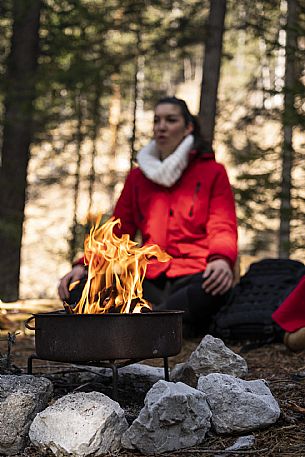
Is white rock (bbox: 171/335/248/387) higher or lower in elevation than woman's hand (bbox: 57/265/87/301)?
lower

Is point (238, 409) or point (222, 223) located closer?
point (238, 409)

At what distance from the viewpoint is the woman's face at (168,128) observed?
5.34m

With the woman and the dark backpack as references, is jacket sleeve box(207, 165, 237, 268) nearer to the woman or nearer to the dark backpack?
the woman

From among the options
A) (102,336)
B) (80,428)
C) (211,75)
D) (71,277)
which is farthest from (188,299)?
(211,75)

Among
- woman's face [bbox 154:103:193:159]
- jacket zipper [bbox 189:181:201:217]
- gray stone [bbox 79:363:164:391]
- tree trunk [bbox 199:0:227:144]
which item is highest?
tree trunk [bbox 199:0:227:144]

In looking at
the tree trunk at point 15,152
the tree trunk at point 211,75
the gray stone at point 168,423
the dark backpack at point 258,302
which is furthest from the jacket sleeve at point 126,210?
the tree trunk at point 15,152

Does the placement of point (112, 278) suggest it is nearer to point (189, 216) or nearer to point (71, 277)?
point (71, 277)

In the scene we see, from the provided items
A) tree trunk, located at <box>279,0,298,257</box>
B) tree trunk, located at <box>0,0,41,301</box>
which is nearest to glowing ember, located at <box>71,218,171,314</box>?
tree trunk, located at <box>279,0,298,257</box>

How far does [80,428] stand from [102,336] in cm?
49

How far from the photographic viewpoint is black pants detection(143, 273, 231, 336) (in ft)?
16.9

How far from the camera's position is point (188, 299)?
16.8 ft

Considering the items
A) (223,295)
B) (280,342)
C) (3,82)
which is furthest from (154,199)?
(3,82)

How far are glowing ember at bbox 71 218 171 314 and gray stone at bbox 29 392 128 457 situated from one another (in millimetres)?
674

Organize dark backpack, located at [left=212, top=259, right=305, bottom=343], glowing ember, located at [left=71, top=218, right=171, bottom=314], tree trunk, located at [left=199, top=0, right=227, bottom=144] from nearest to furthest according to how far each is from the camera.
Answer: glowing ember, located at [left=71, top=218, right=171, bottom=314] → dark backpack, located at [left=212, top=259, right=305, bottom=343] → tree trunk, located at [left=199, top=0, right=227, bottom=144]
